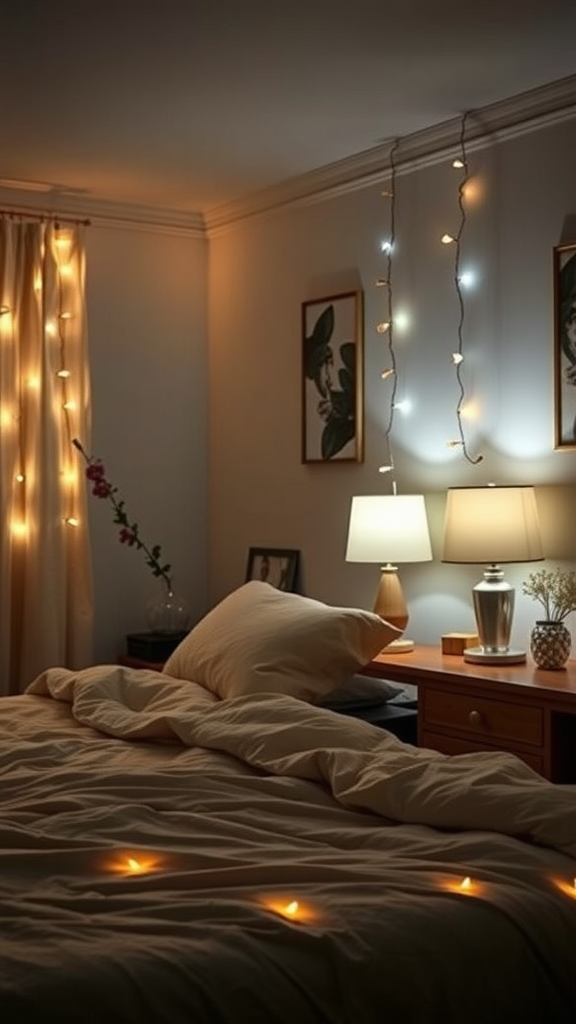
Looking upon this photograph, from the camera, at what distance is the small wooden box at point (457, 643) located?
12.9 ft

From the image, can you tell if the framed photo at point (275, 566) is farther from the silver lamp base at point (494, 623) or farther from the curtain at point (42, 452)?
the silver lamp base at point (494, 623)

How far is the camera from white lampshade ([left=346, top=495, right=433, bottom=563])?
4125 millimetres

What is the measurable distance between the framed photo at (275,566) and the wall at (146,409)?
40 cm

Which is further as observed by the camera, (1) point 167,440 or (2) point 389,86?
(1) point 167,440

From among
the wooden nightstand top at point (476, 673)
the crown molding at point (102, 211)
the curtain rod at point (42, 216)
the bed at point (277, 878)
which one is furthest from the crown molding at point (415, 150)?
the bed at point (277, 878)

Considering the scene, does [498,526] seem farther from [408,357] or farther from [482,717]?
[408,357]

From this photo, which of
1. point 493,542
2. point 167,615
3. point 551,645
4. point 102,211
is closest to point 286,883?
point 551,645

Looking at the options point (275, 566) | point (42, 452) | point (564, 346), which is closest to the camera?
point (564, 346)

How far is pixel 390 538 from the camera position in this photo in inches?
162

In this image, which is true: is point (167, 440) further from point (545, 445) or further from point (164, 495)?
point (545, 445)

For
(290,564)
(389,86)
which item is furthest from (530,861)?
(290,564)

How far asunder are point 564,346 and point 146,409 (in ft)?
6.86

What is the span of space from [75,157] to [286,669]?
2.19m

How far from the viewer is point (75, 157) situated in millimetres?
4602
